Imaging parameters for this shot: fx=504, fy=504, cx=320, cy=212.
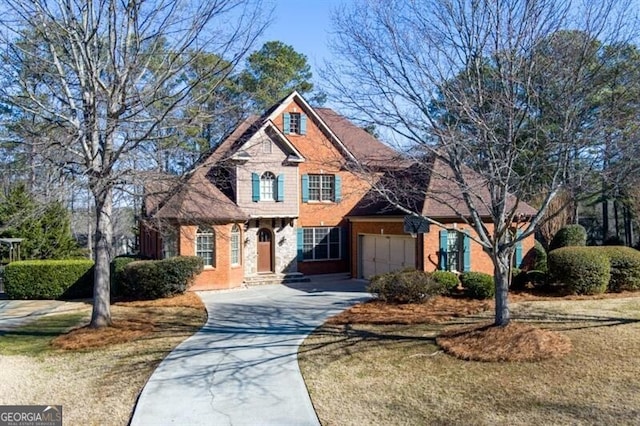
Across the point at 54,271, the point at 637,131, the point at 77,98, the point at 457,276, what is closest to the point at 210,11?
the point at 77,98

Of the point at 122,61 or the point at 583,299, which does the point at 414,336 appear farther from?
the point at 122,61

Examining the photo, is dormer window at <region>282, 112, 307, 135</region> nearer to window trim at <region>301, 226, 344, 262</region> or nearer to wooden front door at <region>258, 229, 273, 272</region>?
window trim at <region>301, 226, 344, 262</region>

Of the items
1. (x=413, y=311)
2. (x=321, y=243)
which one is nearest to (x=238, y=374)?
(x=413, y=311)

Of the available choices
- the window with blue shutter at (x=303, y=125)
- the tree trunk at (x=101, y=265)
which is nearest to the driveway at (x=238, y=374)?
the tree trunk at (x=101, y=265)

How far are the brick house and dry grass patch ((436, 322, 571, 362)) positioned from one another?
7.49 meters

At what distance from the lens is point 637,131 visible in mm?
8992

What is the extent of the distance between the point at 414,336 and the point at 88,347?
691 centimetres

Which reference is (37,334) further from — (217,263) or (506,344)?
(506,344)

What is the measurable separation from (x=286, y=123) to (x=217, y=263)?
7.46 meters

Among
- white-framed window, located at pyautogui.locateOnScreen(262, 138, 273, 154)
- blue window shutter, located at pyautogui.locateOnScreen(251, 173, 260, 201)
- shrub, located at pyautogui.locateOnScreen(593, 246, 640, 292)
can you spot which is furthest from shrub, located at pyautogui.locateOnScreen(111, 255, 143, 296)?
shrub, located at pyautogui.locateOnScreen(593, 246, 640, 292)

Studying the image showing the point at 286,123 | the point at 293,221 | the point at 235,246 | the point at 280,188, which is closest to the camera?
the point at 235,246

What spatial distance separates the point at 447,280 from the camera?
1557cm

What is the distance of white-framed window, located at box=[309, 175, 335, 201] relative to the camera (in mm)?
23578

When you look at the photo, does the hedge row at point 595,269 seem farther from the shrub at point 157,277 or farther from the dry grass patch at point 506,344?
the shrub at point 157,277
